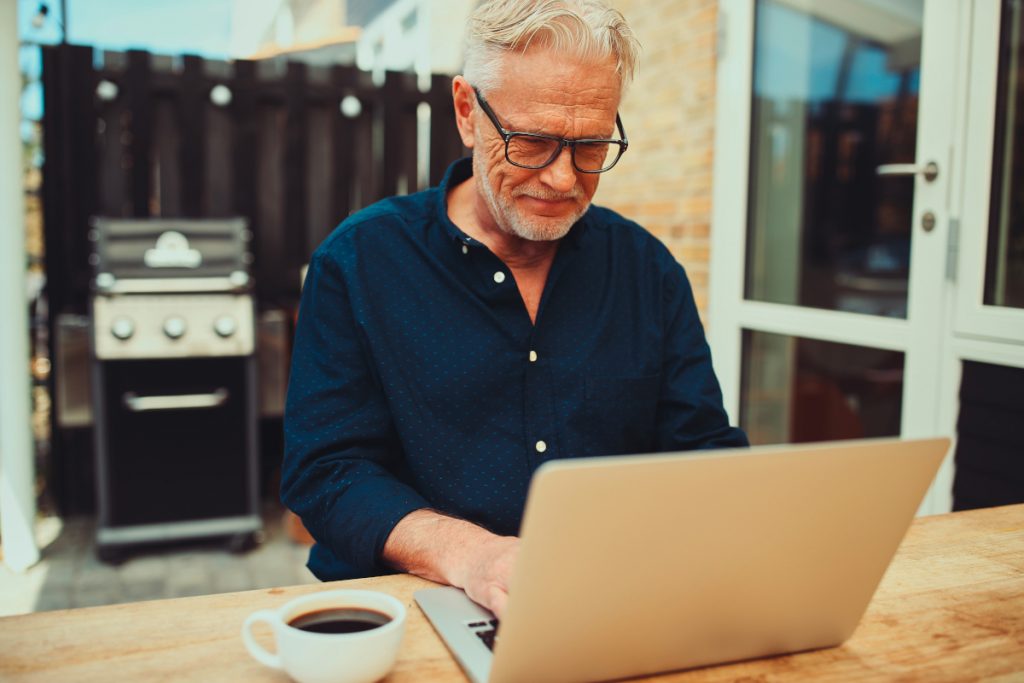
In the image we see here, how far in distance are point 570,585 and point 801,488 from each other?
0.20 metres

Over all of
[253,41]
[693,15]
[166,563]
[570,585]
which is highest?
[253,41]

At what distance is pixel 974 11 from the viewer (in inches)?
92.7

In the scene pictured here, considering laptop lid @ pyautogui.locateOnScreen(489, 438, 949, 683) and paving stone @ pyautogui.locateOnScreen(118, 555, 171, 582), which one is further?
paving stone @ pyautogui.locateOnScreen(118, 555, 171, 582)

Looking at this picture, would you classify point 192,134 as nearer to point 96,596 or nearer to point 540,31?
point 96,596

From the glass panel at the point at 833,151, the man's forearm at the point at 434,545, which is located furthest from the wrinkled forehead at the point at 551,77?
the glass panel at the point at 833,151

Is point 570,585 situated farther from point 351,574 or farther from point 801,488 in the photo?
point 351,574

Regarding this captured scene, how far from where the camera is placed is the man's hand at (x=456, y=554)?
0.92m

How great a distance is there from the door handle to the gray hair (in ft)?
4.77

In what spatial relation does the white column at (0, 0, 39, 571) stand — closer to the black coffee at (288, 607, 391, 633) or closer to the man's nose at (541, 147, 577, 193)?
the man's nose at (541, 147, 577, 193)

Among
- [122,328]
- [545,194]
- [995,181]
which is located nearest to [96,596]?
[122,328]

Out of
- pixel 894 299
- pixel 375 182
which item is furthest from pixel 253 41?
pixel 894 299

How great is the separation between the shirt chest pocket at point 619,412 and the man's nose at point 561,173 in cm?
31

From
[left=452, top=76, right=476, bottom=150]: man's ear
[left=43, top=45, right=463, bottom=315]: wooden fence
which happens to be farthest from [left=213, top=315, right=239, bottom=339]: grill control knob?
[left=452, top=76, right=476, bottom=150]: man's ear

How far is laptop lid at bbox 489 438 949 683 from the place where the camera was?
65 cm
